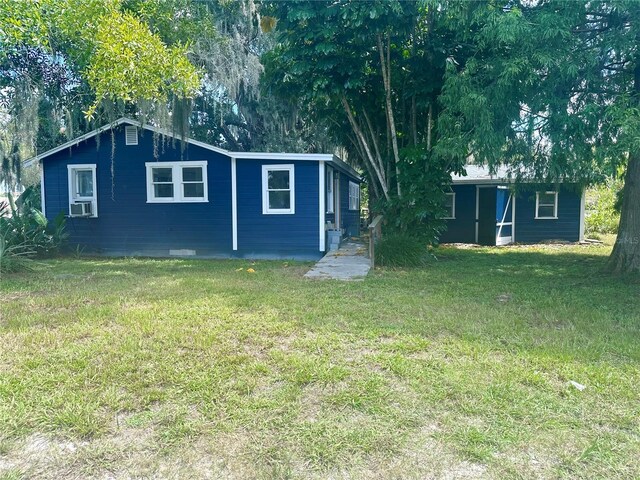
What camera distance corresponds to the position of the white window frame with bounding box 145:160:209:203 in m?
11.1

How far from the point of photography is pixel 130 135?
1133 cm

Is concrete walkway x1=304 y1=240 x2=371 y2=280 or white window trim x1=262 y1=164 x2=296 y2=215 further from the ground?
white window trim x1=262 y1=164 x2=296 y2=215

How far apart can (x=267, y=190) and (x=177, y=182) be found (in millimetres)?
2302

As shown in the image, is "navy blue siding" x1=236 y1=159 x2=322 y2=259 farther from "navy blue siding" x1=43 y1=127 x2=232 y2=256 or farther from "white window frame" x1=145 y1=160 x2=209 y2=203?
"white window frame" x1=145 y1=160 x2=209 y2=203

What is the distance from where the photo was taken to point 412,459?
7.68 feet

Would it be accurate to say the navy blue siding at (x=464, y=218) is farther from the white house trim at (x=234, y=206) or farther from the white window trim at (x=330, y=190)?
the white house trim at (x=234, y=206)

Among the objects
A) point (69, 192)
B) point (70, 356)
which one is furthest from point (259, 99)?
point (70, 356)

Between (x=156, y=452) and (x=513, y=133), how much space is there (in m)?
6.42

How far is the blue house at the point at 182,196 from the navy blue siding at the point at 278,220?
0.02m

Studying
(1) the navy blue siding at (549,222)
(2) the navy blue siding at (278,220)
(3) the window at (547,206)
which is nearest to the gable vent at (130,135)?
(2) the navy blue siding at (278,220)

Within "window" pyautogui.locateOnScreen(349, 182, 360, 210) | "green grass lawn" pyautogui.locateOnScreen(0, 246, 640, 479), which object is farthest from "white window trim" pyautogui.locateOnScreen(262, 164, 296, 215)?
"window" pyautogui.locateOnScreen(349, 182, 360, 210)

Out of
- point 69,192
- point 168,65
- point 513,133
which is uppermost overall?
point 168,65

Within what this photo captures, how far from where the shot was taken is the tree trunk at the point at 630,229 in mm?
7617

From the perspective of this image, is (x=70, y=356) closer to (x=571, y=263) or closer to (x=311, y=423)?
(x=311, y=423)
